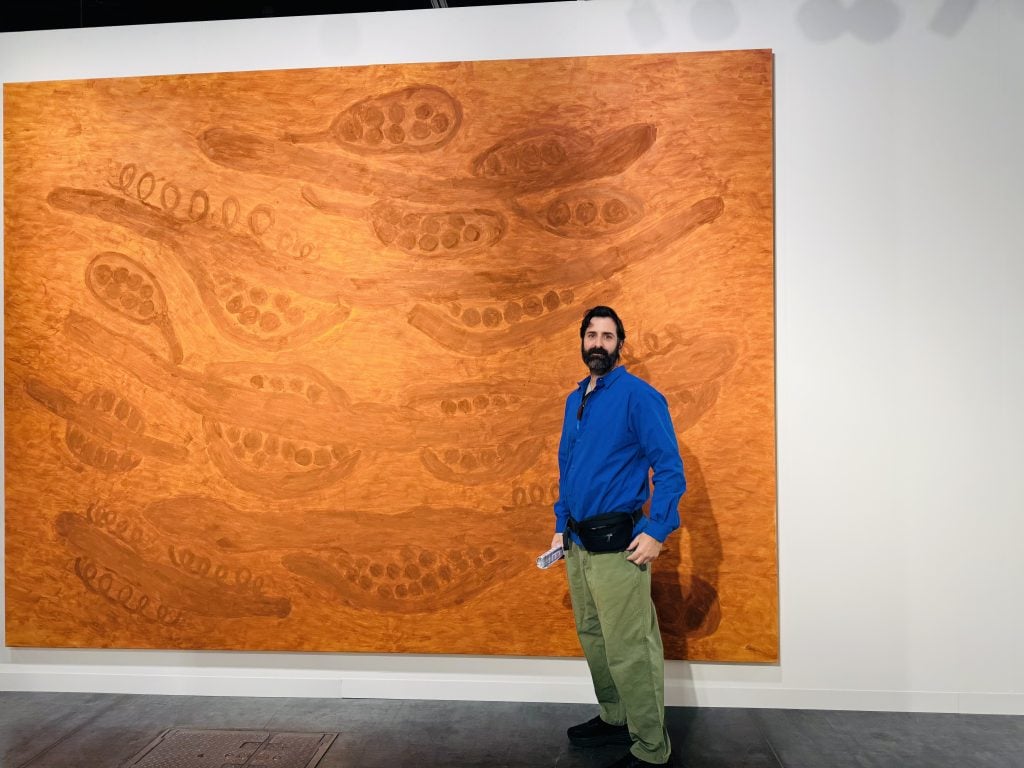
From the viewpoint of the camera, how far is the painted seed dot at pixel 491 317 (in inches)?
121

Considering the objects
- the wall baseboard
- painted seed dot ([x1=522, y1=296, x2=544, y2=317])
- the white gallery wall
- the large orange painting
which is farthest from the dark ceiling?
the wall baseboard

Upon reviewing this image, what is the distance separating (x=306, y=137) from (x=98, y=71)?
1012 mm

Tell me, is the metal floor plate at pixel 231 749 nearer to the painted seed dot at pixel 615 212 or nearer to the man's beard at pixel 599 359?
the man's beard at pixel 599 359

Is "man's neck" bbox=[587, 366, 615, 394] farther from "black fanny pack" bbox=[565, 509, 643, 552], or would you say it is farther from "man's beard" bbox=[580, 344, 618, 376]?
"black fanny pack" bbox=[565, 509, 643, 552]

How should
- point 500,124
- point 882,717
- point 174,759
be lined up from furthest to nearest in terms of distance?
point 500,124 < point 882,717 < point 174,759

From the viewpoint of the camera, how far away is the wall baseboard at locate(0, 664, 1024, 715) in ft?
9.64

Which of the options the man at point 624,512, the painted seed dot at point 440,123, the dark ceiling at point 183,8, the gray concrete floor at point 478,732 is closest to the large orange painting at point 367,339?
the painted seed dot at point 440,123

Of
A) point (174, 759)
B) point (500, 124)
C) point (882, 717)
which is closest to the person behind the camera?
point (174, 759)

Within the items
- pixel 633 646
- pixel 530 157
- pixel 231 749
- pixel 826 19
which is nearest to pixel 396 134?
pixel 530 157

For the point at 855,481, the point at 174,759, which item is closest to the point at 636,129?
the point at 855,481

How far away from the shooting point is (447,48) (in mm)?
3115

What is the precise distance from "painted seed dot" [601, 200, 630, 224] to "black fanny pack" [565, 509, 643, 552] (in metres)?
1.25

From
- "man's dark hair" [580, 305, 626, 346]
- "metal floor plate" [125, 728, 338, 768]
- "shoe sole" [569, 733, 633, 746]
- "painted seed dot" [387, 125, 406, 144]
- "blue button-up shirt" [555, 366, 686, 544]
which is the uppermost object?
"painted seed dot" [387, 125, 406, 144]

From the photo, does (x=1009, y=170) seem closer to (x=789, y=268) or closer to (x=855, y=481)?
(x=789, y=268)
